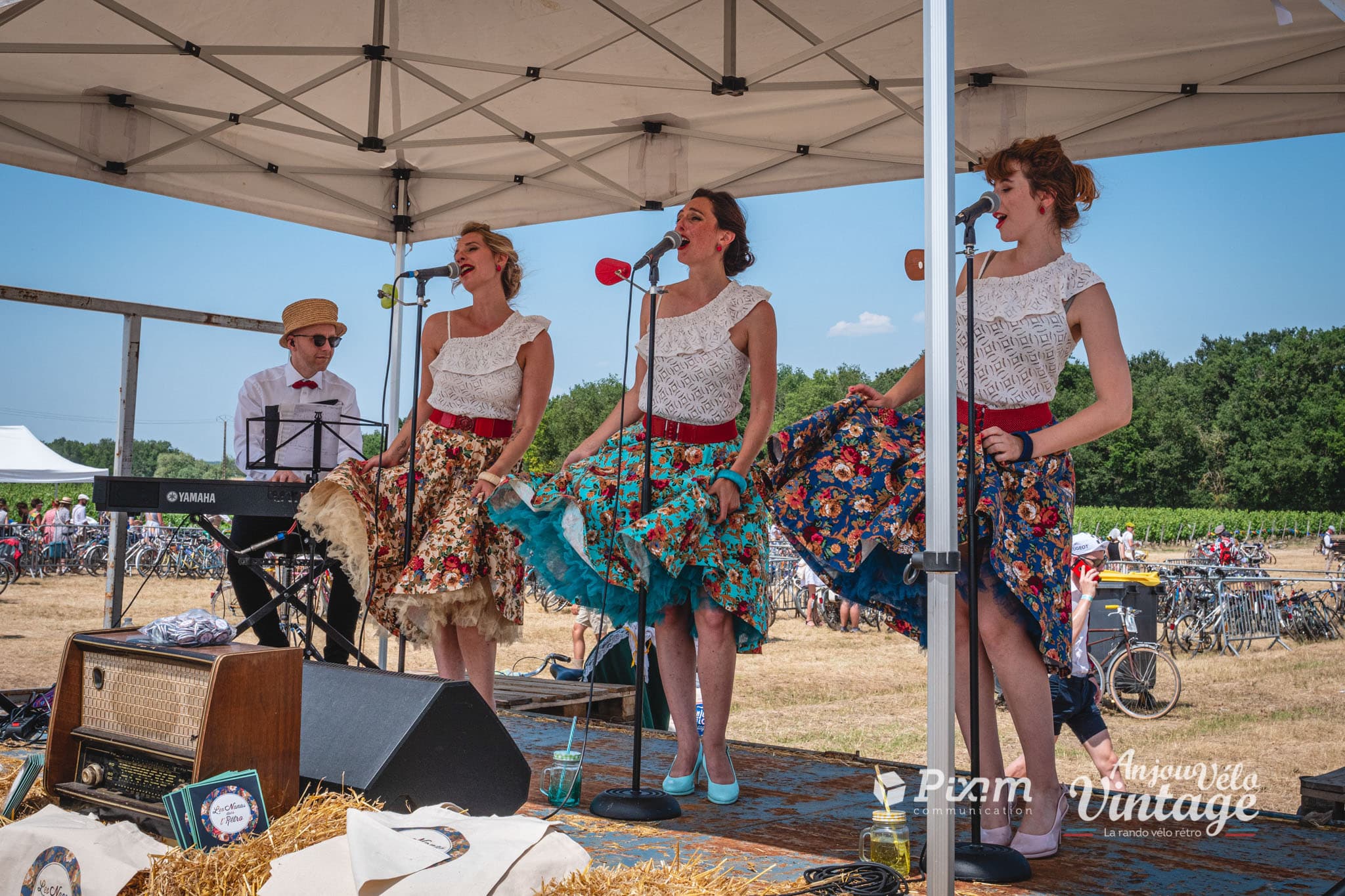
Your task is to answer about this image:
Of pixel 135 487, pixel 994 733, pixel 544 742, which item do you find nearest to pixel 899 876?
pixel 994 733

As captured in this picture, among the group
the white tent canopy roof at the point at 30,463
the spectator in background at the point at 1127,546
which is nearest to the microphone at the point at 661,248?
the spectator in background at the point at 1127,546

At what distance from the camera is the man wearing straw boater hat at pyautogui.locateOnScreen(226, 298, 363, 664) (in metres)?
Result: 4.54

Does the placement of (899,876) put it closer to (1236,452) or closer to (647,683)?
(647,683)

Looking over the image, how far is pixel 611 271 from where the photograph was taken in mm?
2957

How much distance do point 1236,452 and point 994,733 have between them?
26.3m

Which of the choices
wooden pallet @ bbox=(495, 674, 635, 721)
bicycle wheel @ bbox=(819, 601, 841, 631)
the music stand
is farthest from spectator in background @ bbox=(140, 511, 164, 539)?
the music stand

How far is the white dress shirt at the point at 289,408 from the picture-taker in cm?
455

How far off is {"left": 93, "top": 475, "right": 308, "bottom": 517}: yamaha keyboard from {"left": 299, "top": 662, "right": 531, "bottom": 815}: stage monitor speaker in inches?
61.3

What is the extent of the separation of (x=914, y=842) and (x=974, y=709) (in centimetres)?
49

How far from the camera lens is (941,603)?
185cm

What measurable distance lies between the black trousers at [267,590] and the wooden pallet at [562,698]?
0.74 m

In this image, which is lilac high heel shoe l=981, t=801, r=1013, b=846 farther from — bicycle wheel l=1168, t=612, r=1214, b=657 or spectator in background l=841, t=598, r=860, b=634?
spectator in background l=841, t=598, r=860, b=634

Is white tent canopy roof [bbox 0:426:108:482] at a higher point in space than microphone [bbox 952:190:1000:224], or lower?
higher

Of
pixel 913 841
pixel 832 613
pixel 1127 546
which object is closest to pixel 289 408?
pixel 913 841
